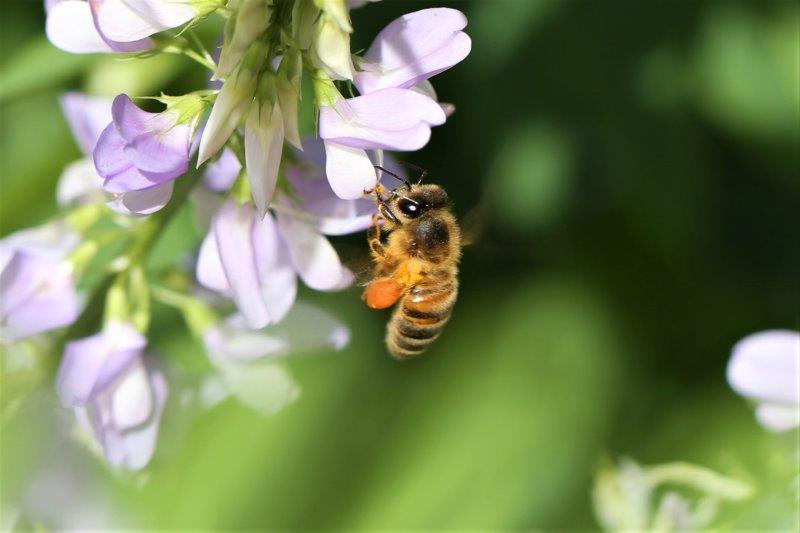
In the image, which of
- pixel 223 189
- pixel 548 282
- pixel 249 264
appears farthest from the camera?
pixel 548 282

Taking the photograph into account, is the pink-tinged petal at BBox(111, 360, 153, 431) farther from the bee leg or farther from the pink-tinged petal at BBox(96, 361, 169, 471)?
the bee leg

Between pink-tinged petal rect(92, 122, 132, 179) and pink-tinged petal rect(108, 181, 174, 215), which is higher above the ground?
pink-tinged petal rect(92, 122, 132, 179)

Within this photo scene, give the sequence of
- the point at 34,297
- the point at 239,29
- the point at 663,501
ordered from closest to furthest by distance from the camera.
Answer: the point at 239,29, the point at 34,297, the point at 663,501

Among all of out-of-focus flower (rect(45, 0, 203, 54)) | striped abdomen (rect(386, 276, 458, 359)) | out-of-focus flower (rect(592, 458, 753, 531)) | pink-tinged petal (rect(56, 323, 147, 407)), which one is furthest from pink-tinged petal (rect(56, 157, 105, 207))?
→ out-of-focus flower (rect(592, 458, 753, 531))

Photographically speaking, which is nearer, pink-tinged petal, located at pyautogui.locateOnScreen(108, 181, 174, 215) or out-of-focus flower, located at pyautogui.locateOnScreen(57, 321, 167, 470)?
pink-tinged petal, located at pyautogui.locateOnScreen(108, 181, 174, 215)

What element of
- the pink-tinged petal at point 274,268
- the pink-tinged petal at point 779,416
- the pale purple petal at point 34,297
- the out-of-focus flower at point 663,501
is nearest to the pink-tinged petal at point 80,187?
the pale purple petal at point 34,297

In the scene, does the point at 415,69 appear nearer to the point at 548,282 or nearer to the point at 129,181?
the point at 129,181

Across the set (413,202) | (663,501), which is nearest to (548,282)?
(663,501)
